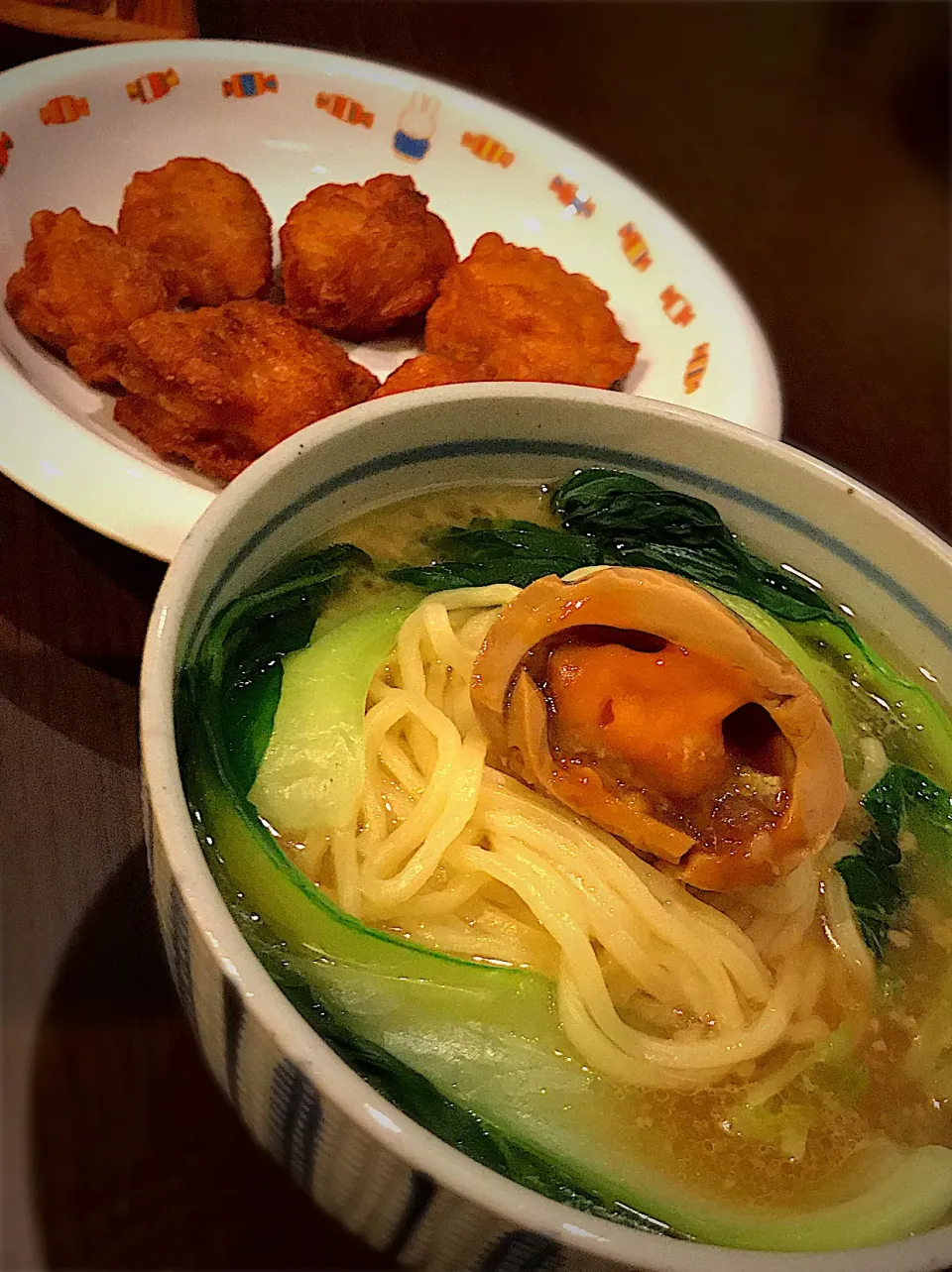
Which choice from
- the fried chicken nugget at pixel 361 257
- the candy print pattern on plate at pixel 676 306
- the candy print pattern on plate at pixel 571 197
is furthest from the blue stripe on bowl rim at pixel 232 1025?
the candy print pattern on plate at pixel 571 197

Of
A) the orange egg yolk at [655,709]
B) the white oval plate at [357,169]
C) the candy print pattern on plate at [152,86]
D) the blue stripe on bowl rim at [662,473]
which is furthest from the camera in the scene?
the candy print pattern on plate at [152,86]

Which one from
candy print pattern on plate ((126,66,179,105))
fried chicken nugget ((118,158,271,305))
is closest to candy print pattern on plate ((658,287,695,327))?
fried chicken nugget ((118,158,271,305))

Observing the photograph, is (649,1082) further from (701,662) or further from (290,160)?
(290,160)

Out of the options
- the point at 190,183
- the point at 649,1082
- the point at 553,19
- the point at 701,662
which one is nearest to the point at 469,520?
the point at 701,662

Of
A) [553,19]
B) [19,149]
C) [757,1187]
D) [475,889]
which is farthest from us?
[553,19]

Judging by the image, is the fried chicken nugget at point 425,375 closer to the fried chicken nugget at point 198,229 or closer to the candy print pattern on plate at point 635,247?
the fried chicken nugget at point 198,229

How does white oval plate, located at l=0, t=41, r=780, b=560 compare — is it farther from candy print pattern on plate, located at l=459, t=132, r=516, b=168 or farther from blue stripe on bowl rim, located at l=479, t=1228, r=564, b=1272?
blue stripe on bowl rim, located at l=479, t=1228, r=564, b=1272
